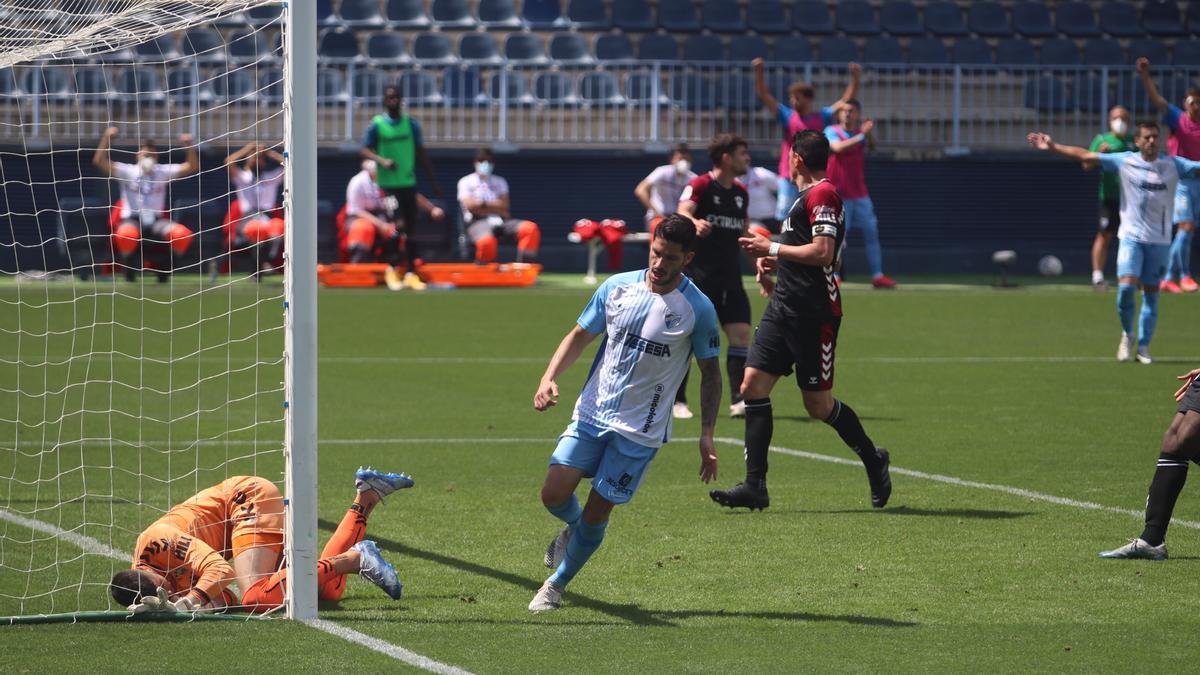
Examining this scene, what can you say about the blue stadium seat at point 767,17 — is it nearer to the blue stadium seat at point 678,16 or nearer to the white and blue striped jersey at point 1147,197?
the blue stadium seat at point 678,16

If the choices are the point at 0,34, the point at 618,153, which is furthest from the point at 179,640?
the point at 618,153

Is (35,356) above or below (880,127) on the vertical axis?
below

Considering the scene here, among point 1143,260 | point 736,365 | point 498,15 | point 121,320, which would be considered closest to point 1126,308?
point 1143,260

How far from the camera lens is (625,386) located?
6.61m

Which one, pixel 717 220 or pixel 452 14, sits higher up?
pixel 452 14

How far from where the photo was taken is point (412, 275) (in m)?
23.8

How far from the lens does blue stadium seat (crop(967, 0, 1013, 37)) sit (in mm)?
32219

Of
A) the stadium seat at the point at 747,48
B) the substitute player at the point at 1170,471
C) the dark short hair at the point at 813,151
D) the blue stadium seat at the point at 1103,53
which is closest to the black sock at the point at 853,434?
the dark short hair at the point at 813,151

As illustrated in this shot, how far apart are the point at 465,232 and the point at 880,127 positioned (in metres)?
8.21

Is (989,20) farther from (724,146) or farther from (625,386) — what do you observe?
(625,386)

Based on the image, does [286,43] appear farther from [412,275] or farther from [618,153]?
[618,153]

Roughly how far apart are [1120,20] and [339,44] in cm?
1546

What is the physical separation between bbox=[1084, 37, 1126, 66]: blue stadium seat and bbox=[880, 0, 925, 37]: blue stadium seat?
318 centimetres

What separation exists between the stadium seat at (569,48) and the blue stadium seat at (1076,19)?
9637 mm
